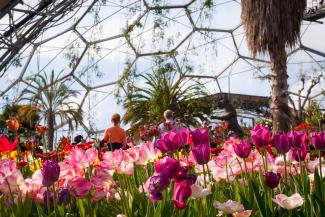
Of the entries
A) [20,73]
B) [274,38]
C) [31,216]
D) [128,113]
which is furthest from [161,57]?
[31,216]

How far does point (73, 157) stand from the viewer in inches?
89.0

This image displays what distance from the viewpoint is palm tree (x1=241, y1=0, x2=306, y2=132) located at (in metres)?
12.4

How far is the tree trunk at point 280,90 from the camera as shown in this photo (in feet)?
39.5

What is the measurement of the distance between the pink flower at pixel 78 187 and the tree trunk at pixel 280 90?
400 inches

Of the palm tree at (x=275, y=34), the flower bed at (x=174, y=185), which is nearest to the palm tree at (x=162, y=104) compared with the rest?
the palm tree at (x=275, y=34)

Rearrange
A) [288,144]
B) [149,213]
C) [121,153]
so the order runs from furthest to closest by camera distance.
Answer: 1. [121,153]
2. [288,144]
3. [149,213]

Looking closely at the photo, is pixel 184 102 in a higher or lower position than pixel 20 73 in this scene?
lower

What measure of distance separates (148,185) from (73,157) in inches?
31.7

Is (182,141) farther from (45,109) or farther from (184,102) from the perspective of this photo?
(45,109)

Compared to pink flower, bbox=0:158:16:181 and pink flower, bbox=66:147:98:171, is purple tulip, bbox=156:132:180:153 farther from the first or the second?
pink flower, bbox=0:158:16:181

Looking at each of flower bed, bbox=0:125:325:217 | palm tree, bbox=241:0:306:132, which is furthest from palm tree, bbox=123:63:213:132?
flower bed, bbox=0:125:325:217

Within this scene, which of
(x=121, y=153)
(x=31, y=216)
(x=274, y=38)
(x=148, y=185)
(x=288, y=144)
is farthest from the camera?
(x=274, y=38)

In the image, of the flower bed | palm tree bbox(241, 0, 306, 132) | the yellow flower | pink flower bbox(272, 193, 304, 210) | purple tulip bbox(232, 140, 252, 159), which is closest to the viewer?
pink flower bbox(272, 193, 304, 210)

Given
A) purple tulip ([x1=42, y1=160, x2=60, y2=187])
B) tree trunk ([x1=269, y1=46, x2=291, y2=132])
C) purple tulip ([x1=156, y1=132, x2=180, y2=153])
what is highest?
tree trunk ([x1=269, y1=46, x2=291, y2=132])
